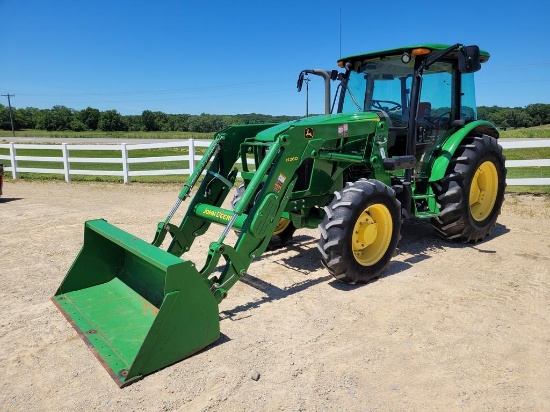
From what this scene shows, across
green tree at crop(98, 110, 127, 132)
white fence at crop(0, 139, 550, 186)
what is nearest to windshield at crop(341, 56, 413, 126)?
white fence at crop(0, 139, 550, 186)

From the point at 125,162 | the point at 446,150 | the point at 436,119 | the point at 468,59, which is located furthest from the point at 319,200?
the point at 125,162

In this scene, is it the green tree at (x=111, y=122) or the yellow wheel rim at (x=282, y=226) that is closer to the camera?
the yellow wheel rim at (x=282, y=226)

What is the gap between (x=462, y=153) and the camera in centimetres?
593

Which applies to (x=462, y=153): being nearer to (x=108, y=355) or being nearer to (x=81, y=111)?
(x=108, y=355)

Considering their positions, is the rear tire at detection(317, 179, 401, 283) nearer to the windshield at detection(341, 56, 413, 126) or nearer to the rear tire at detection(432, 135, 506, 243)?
the rear tire at detection(432, 135, 506, 243)

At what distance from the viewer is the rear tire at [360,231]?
4.37 m

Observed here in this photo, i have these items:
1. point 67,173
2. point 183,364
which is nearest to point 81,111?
point 67,173

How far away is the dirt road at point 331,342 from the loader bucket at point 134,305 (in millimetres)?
118

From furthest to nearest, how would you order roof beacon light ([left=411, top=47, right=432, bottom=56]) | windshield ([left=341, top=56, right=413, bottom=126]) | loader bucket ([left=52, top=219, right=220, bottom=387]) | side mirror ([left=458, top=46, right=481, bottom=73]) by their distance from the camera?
windshield ([left=341, top=56, right=413, bottom=126]), roof beacon light ([left=411, top=47, right=432, bottom=56]), side mirror ([left=458, top=46, right=481, bottom=73]), loader bucket ([left=52, top=219, right=220, bottom=387])

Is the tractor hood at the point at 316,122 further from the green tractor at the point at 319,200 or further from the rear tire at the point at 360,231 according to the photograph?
the rear tire at the point at 360,231

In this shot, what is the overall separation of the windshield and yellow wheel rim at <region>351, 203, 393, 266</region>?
156cm

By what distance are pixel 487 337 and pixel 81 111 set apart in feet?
253

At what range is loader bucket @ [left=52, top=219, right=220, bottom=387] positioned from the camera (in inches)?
122

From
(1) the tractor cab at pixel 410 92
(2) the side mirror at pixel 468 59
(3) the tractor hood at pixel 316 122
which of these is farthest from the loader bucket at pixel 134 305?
(2) the side mirror at pixel 468 59
